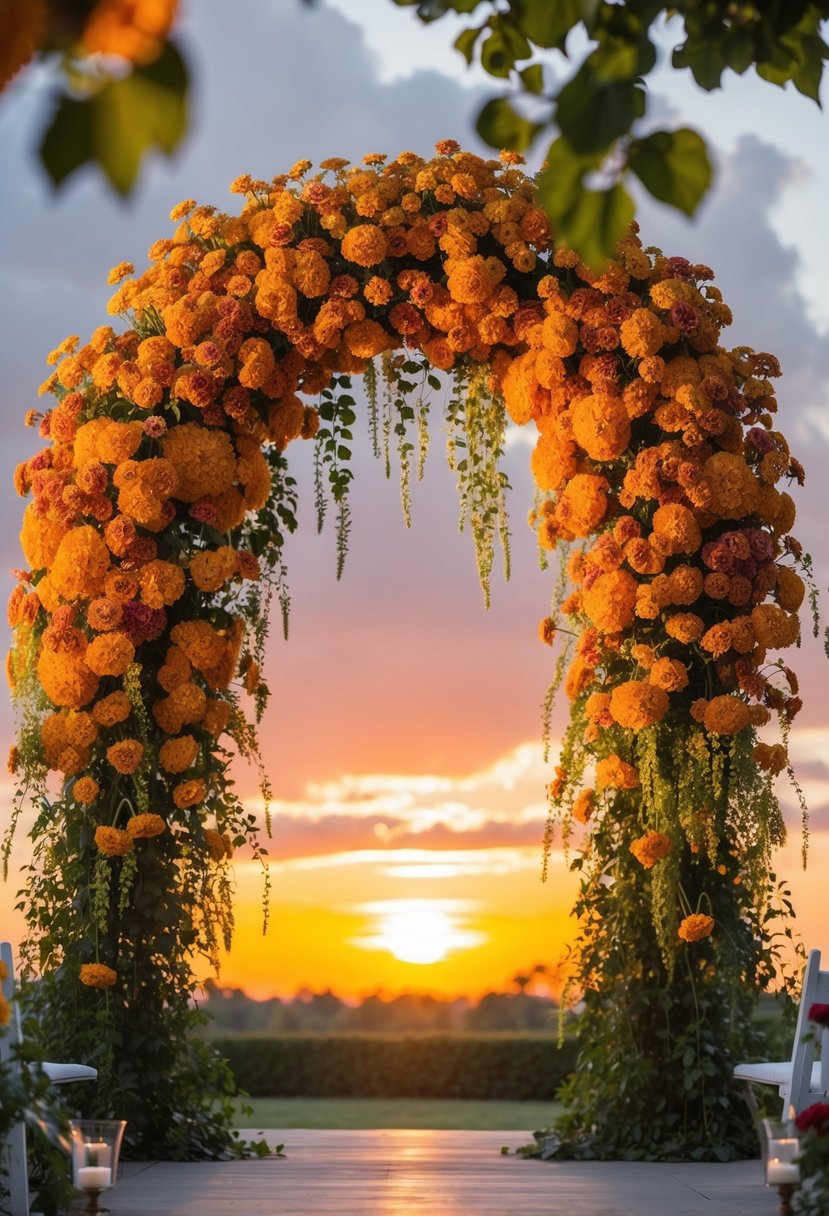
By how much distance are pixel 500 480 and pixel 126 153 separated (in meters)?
4.64

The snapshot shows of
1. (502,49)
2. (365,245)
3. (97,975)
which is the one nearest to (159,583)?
(97,975)

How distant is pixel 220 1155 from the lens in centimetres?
514

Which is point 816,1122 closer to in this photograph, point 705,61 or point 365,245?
point 705,61

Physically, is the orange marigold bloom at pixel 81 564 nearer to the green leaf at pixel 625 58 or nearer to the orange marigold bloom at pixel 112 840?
the orange marigold bloom at pixel 112 840

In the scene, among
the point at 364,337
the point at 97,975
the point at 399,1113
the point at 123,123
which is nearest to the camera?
the point at 123,123

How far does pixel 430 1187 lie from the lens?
14.5 ft

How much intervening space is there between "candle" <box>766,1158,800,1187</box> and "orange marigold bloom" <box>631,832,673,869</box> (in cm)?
182

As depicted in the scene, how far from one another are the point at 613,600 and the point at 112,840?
192cm

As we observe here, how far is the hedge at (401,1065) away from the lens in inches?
399

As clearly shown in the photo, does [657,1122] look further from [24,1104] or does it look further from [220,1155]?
[24,1104]

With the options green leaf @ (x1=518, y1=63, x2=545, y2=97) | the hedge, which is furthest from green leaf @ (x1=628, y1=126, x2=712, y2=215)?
the hedge

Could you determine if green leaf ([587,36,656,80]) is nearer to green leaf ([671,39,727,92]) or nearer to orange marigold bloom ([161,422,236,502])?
green leaf ([671,39,727,92])

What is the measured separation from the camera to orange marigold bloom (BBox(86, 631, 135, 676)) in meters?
4.82

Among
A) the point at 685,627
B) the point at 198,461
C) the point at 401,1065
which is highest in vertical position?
the point at 198,461
